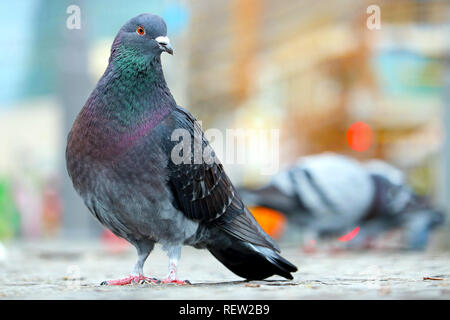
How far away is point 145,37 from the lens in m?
3.61

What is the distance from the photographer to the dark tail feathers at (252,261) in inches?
148

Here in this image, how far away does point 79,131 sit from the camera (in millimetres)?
3508

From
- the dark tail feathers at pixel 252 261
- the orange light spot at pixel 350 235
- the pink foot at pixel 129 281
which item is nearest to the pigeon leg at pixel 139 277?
the pink foot at pixel 129 281

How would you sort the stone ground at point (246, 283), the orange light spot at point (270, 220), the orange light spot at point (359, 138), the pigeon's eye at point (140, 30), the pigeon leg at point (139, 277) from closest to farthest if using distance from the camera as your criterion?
1. the stone ground at point (246, 283)
2. the pigeon leg at point (139, 277)
3. the pigeon's eye at point (140, 30)
4. the orange light spot at point (270, 220)
5. the orange light spot at point (359, 138)

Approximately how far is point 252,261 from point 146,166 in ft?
2.67

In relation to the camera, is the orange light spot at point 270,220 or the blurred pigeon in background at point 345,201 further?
the orange light spot at point 270,220

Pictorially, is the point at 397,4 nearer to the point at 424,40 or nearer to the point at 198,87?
the point at 424,40

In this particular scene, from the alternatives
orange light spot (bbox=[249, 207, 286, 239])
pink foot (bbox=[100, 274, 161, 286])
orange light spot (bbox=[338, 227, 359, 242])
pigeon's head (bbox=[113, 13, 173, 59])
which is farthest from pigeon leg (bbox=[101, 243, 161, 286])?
orange light spot (bbox=[249, 207, 286, 239])

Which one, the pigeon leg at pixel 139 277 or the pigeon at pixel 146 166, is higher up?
the pigeon at pixel 146 166

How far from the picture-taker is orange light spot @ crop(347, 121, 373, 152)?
56.4 feet

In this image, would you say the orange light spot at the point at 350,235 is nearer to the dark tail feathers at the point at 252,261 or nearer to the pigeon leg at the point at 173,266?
the dark tail feathers at the point at 252,261

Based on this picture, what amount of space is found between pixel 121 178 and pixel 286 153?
16627mm

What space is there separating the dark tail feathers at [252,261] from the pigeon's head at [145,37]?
1.03 meters

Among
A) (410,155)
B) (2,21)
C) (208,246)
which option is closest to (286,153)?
(410,155)
